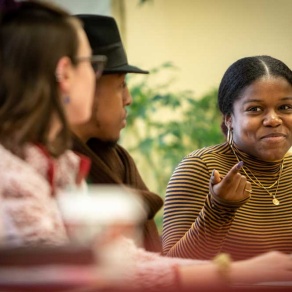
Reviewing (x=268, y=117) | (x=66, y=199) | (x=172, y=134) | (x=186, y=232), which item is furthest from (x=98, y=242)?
(x=172, y=134)

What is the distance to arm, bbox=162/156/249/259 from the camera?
1406mm

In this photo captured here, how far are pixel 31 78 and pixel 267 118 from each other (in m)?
0.76

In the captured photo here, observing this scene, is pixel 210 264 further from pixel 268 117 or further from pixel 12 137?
pixel 268 117

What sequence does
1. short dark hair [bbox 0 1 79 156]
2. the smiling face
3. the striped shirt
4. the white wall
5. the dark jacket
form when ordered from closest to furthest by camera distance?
1. short dark hair [bbox 0 1 79 156]
2. the dark jacket
3. the striped shirt
4. the smiling face
5. the white wall

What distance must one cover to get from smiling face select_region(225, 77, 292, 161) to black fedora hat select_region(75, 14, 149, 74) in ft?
1.10

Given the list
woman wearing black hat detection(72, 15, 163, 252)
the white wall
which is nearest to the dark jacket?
woman wearing black hat detection(72, 15, 163, 252)

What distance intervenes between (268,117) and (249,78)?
0.31 feet

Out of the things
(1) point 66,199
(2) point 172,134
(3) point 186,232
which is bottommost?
(2) point 172,134

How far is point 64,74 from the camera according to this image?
0.97m

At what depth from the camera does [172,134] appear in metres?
2.92

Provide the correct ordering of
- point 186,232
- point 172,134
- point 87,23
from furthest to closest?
point 172,134 < point 186,232 < point 87,23

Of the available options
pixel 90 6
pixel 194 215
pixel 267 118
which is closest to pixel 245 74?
pixel 267 118

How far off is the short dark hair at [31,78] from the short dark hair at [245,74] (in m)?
0.72

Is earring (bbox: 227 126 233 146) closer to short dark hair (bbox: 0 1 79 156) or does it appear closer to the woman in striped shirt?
the woman in striped shirt
